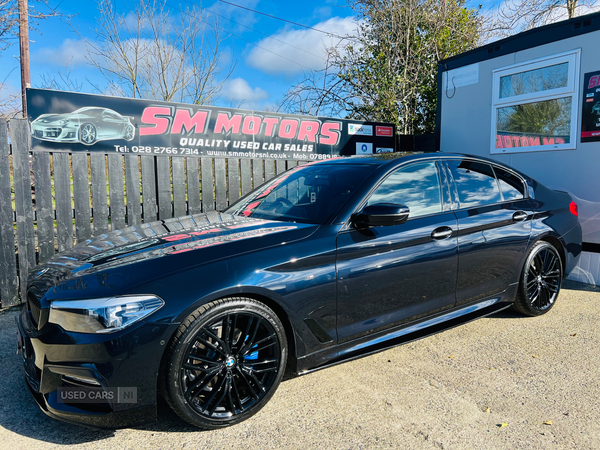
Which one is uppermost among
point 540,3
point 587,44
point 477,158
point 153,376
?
point 540,3

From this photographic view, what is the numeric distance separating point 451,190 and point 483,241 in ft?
1.58

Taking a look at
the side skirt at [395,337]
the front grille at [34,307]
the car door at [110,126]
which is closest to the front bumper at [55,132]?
the car door at [110,126]

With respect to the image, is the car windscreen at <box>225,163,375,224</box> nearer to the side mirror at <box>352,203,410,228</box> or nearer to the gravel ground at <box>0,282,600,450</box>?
the side mirror at <box>352,203,410,228</box>

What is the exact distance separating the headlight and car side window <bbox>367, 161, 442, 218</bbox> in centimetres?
164

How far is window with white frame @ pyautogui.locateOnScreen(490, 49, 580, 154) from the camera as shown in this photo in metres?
5.64

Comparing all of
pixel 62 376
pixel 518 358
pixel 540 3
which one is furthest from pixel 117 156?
pixel 540 3

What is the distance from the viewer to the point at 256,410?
249 cm

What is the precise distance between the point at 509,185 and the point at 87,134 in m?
4.71

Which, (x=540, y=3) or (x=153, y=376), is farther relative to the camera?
(x=540, y=3)

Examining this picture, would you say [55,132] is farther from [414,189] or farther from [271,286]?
[414,189]

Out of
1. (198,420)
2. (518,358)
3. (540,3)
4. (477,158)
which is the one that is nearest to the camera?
(198,420)

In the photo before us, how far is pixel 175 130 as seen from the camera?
5766 millimetres

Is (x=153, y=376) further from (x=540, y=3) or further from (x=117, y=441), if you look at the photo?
(x=540, y=3)

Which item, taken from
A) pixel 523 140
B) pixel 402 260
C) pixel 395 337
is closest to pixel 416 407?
pixel 395 337
